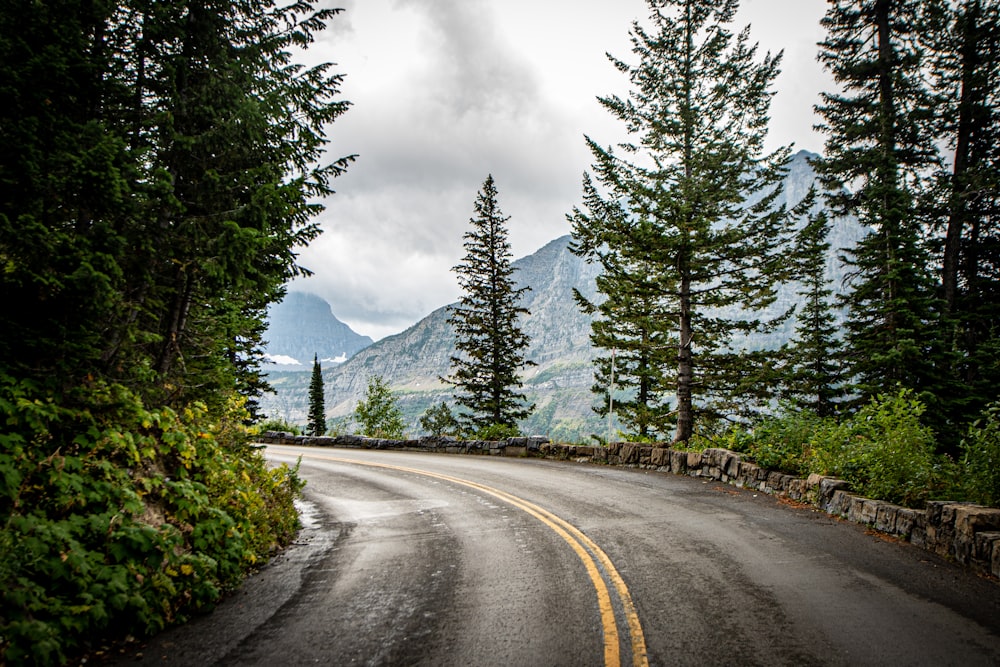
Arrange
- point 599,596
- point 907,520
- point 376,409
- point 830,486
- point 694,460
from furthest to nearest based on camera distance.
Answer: point 376,409
point 694,460
point 830,486
point 907,520
point 599,596

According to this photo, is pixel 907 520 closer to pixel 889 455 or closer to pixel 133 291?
pixel 889 455

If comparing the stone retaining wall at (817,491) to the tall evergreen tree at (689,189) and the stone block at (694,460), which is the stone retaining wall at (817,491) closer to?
the stone block at (694,460)

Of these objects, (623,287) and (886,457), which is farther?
(623,287)

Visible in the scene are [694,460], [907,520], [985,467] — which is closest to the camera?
[985,467]

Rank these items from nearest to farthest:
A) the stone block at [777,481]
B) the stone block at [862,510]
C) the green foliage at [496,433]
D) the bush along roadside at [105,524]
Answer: the bush along roadside at [105,524] → the stone block at [862,510] → the stone block at [777,481] → the green foliage at [496,433]

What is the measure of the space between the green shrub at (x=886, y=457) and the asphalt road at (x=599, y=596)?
3.08 feet

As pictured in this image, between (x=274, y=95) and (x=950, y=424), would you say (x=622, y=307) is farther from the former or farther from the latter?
(x=274, y=95)

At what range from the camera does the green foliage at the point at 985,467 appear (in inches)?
268

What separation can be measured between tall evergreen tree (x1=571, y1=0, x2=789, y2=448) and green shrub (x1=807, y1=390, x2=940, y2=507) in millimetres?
6905

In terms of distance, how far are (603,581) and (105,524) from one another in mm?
4977

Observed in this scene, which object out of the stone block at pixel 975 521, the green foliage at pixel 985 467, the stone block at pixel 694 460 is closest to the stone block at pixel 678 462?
the stone block at pixel 694 460

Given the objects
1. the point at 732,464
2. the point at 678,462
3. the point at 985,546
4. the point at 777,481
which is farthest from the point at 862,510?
the point at 678,462

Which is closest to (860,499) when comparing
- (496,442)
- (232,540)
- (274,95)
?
(232,540)

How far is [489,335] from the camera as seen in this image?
2730 cm
